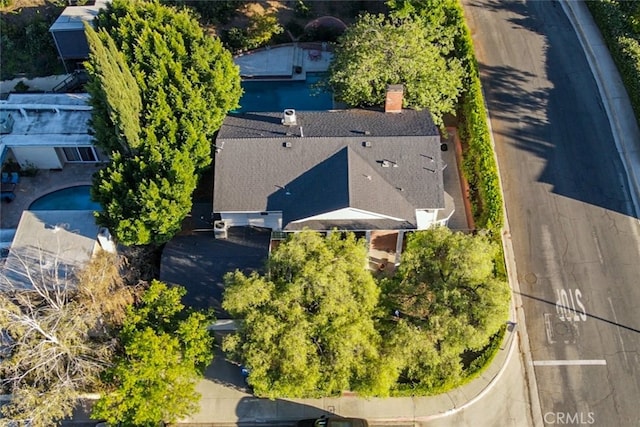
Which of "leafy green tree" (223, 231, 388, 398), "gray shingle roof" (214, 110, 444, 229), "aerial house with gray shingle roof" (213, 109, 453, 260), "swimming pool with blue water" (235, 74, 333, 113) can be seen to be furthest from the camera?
"swimming pool with blue water" (235, 74, 333, 113)

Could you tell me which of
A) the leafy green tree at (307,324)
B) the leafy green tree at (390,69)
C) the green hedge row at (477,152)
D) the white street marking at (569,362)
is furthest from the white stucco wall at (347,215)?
the white street marking at (569,362)

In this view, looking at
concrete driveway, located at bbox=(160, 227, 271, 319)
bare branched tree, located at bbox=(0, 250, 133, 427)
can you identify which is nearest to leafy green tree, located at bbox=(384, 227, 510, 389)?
concrete driveway, located at bbox=(160, 227, 271, 319)

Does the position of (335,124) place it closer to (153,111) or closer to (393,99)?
(393,99)

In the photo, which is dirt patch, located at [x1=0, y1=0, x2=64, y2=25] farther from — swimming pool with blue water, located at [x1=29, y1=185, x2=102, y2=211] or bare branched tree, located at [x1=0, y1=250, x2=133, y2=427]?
bare branched tree, located at [x1=0, y1=250, x2=133, y2=427]

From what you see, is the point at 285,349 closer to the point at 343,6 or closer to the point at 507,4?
the point at 343,6

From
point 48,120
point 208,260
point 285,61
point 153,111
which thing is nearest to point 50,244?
point 208,260

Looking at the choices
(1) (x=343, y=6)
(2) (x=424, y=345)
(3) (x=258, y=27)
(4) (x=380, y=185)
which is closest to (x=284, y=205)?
(4) (x=380, y=185)
